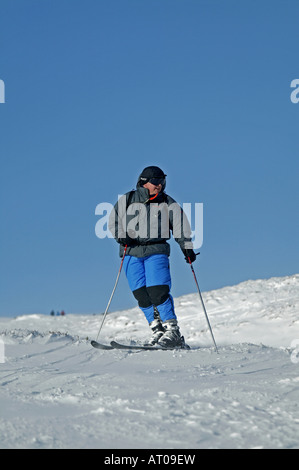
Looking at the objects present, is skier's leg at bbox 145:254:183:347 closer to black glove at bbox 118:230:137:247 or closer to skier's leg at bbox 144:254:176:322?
skier's leg at bbox 144:254:176:322

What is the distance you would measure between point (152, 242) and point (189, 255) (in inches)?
26.0

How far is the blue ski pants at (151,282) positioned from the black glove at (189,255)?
36 centimetres

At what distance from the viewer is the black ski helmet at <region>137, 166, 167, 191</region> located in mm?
8406

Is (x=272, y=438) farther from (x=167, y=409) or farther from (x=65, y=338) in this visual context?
(x=65, y=338)

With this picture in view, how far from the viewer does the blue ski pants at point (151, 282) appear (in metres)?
8.05

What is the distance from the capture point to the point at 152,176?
27.6ft

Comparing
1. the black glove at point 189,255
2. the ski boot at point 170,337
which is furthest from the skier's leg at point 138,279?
the black glove at point 189,255

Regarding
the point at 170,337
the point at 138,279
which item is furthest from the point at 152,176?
the point at 170,337

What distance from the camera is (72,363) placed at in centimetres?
664

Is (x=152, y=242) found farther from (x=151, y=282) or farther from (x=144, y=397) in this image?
(x=144, y=397)

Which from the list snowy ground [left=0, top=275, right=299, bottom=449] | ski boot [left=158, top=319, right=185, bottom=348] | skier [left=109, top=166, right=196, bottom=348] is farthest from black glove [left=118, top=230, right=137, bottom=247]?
snowy ground [left=0, top=275, right=299, bottom=449]

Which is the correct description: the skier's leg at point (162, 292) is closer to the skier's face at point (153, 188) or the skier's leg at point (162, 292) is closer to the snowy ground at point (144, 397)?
the snowy ground at point (144, 397)

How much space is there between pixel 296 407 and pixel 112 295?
464cm
